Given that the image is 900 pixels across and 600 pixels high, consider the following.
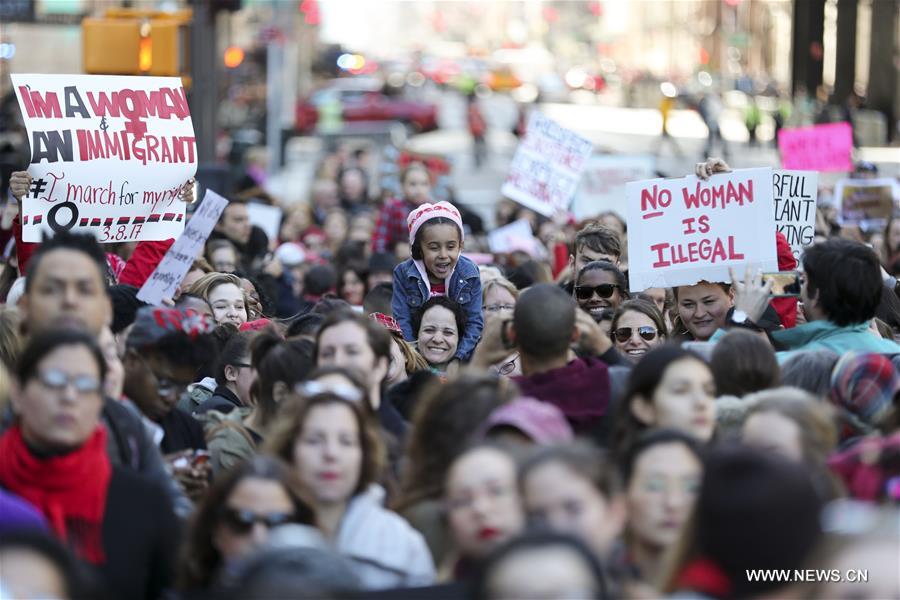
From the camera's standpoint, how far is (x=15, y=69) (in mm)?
39500

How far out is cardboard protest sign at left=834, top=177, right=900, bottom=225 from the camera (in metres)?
15.1

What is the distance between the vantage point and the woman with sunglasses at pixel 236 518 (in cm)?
504

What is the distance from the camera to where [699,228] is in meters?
9.19

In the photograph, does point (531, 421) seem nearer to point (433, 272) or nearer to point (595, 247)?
point (433, 272)

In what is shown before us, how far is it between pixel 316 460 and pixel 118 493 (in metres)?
0.60

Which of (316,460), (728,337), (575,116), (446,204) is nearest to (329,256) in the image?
(446,204)

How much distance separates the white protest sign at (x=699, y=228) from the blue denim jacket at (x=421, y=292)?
0.89 meters

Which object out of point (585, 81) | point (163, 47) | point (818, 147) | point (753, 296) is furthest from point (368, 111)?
point (753, 296)

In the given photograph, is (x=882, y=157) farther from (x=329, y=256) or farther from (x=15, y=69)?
(x=329, y=256)

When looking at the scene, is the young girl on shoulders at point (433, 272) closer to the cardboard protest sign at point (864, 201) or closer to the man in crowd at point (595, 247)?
the man in crowd at point (595, 247)

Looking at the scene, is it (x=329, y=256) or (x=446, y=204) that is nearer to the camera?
(x=446, y=204)

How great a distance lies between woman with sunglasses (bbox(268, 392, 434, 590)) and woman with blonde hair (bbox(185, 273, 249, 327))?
354cm

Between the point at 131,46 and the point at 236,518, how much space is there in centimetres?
1041

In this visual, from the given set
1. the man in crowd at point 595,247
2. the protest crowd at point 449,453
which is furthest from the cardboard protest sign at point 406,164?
the protest crowd at point 449,453
